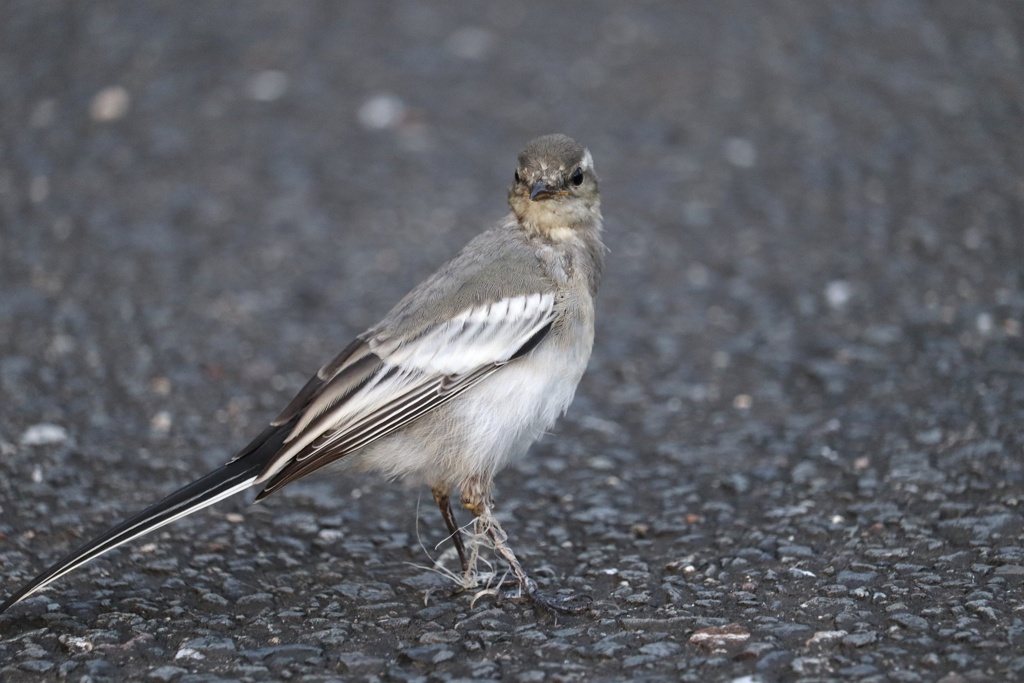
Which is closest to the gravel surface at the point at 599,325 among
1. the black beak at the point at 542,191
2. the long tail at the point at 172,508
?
the long tail at the point at 172,508

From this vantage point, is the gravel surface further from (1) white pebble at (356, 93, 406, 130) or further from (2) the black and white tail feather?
(2) the black and white tail feather

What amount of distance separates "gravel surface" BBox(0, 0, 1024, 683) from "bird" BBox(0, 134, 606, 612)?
54 centimetres

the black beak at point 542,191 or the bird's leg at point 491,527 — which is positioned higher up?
the black beak at point 542,191

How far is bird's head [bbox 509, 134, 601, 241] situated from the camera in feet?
16.9

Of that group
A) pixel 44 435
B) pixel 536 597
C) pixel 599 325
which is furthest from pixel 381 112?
pixel 536 597

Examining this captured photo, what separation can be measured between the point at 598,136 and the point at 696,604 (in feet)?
16.6

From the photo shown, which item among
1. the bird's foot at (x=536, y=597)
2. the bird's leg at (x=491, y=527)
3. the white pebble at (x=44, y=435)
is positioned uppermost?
the white pebble at (x=44, y=435)

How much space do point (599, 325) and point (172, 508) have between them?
3506mm

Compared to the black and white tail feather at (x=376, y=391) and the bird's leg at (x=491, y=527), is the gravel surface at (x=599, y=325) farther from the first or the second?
the black and white tail feather at (x=376, y=391)

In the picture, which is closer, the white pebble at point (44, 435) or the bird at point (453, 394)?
the bird at point (453, 394)

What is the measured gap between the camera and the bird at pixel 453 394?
15.3 feet

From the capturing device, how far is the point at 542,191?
5102 millimetres

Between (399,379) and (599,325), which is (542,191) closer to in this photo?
(399,379)

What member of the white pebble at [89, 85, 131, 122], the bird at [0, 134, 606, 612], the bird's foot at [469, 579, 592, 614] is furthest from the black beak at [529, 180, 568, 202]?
the white pebble at [89, 85, 131, 122]
